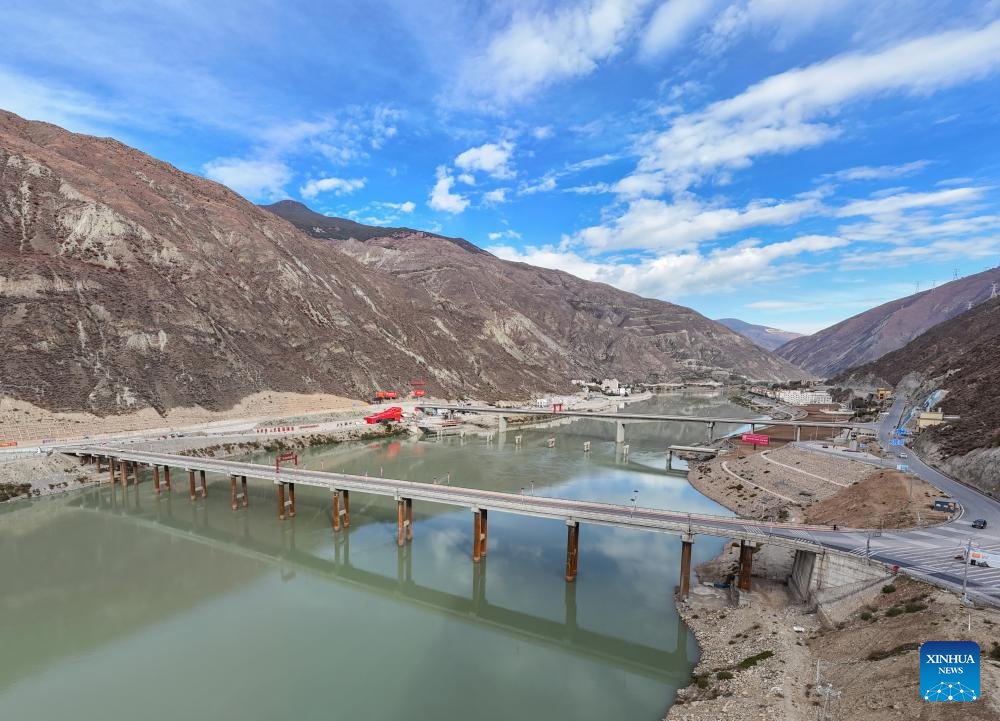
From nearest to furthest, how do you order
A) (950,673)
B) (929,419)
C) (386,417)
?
(950,673), (929,419), (386,417)

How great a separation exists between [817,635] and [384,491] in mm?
24693

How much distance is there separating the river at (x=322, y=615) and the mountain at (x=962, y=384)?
19257mm

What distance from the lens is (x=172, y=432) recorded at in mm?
61625

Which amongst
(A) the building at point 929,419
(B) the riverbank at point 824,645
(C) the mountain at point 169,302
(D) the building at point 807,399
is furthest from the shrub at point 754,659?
(D) the building at point 807,399

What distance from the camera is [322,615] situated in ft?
82.5

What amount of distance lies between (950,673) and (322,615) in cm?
2473

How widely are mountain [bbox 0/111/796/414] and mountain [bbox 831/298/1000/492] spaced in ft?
281

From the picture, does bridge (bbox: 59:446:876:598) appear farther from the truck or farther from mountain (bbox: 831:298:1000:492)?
the truck

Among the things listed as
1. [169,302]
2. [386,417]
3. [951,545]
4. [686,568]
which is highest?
[169,302]

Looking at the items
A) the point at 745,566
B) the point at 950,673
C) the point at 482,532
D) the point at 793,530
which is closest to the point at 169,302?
the point at 482,532

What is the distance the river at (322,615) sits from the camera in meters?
18.7

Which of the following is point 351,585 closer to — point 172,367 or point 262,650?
Result: point 262,650

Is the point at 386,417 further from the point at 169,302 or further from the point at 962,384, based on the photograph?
the point at 962,384

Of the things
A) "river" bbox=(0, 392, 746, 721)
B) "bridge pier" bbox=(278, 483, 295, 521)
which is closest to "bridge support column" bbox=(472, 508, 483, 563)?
"river" bbox=(0, 392, 746, 721)
